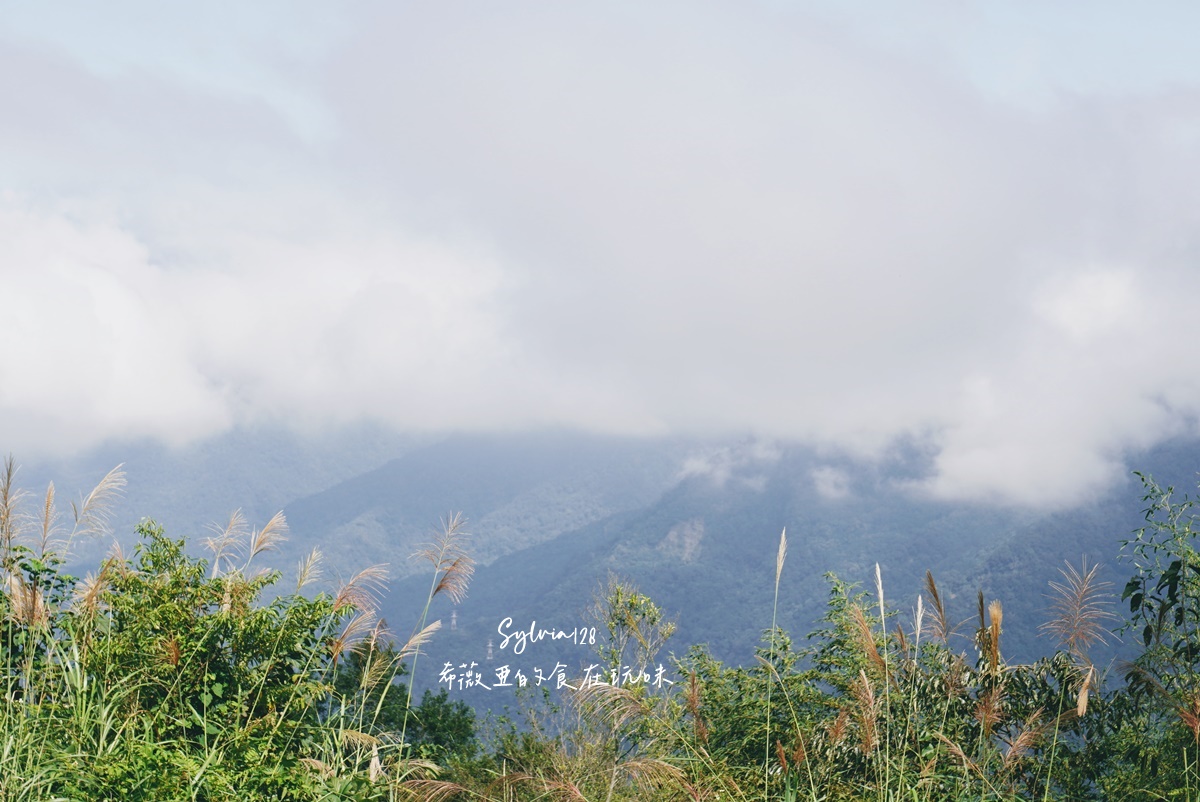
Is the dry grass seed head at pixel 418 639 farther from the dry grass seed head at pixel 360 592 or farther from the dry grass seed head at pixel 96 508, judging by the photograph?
the dry grass seed head at pixel 96 508

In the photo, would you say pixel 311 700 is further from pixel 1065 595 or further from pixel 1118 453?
pixel 1118 453

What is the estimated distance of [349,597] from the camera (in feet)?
19.4

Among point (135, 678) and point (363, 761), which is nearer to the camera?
point (363, 761)

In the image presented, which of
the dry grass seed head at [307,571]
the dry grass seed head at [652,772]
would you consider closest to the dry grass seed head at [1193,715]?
the dry grass seed head at [652,772]

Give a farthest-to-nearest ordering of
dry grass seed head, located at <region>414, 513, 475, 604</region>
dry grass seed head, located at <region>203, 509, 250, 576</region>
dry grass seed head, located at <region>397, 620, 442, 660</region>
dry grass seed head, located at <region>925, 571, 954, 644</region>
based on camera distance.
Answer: dry grass seed head, located at <region>203, 509, 250, 576</region>, dry grass seed head, located at <region>414, 513, 475, 604</region>, dry grass seed head, located at <region>397, 620, 442, 660</region>, dry grass seed head, located at <region>925, 571, 954, 644</region>

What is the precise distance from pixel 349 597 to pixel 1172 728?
6.47m

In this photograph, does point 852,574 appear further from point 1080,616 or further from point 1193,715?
point 1193,715

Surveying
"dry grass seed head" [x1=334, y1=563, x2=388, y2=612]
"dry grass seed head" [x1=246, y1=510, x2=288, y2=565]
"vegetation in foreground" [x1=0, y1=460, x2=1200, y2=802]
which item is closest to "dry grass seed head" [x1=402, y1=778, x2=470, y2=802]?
"vegetation in foreground" [x1=0, y1=460, x2=1200, y2=802]

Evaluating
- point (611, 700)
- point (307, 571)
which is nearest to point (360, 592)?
point (307, 571)

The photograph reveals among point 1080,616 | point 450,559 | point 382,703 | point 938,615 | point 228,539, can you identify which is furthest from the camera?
point 228,539

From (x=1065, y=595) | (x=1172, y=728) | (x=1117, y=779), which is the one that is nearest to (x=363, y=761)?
(x=1065, y=595)

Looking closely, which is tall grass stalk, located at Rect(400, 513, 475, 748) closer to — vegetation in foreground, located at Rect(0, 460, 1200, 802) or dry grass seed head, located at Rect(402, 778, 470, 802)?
vegetation in foreground, located at Rect(0, 460, 1200, 802)

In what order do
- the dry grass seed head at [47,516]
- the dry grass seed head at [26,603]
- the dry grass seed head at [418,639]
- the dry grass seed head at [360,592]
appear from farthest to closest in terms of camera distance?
the dry grass seed head at [360,592] → the dry grass seed head at [47,516] → the dry grass seed head at [26,603] → the dry grass seed head at [418,639]

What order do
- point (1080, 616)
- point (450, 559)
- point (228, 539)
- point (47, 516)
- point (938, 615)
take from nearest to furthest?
1. point (938, 615)
2. point (1080, 616)
3. point (47, 516)
4. point (450, 559)
5. point (228, 539)
